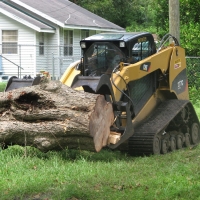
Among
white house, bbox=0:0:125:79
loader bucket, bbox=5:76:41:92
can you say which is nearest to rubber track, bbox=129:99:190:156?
loader bucket, bbox=5:76:41:92

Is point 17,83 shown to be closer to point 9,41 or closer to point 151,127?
point 151,127

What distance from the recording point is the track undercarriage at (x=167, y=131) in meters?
11.2

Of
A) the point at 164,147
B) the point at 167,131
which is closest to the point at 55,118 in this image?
the point at 164,147

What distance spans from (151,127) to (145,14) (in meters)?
43.0

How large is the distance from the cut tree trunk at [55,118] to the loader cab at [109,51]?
170cm

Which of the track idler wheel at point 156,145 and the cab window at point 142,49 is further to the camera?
the cab window at point 142,49

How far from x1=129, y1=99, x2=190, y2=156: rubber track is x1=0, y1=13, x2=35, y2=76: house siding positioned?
22315 millimetres

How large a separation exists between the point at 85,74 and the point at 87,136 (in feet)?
7.84

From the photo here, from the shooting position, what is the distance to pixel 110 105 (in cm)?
1018

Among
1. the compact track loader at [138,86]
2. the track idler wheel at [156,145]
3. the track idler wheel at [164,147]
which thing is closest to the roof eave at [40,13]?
the compact track loader at [138,86]

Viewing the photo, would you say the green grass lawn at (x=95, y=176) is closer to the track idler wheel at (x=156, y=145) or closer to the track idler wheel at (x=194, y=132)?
the track idler wheel at (x=156, y=145)

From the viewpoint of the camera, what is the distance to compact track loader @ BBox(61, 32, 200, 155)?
35.0 ft

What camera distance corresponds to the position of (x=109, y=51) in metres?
11.7

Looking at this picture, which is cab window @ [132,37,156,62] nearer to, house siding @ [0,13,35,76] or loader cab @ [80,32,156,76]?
loader cab @ [80,32,156,76]
